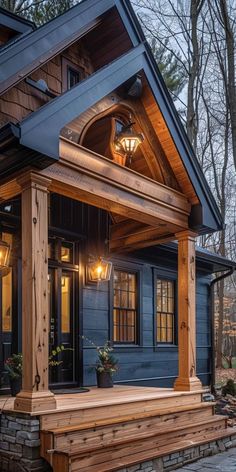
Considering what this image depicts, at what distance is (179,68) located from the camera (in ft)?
52.6

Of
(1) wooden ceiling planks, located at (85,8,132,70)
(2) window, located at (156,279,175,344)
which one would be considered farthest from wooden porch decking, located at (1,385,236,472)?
(1) wooden ceiling planks, located at (85,8,132,70)

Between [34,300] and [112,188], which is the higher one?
[112,188]

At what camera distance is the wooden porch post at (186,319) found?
6859 mm

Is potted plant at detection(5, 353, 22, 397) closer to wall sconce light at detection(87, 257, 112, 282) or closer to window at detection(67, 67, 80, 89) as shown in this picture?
wall sconce light at detection(87, 257, 112, 282)

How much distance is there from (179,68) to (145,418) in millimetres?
12831

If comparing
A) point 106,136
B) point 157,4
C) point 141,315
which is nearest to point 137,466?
point 106,136

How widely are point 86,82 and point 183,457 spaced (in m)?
4.27

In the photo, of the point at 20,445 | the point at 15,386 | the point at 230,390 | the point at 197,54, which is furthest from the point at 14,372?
the point at 197,54

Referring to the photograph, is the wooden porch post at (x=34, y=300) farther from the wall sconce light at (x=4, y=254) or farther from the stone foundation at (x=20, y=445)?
the wall sconce light at (x=4, y=254)

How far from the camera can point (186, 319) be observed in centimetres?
698

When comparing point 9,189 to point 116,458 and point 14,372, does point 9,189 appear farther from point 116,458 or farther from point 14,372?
point 116,458

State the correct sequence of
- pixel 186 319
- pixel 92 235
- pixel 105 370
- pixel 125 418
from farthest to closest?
pixel 92 235 → pixel 105 370 → pixel 186 319 → pixel 125 418

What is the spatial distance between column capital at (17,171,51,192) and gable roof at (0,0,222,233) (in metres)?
0.29

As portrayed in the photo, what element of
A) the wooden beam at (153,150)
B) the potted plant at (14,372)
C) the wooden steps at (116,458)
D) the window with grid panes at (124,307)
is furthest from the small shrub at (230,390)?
the potted plant at (14,372)
